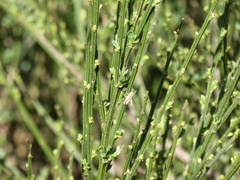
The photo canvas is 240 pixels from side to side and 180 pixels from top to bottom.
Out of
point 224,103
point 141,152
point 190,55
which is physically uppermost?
point 190,55

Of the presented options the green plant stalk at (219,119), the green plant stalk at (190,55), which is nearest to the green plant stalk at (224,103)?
the green plant stalk at (219,119)

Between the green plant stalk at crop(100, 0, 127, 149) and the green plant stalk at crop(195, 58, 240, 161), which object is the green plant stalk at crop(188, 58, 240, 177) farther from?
the green plant stalk at crop(100, 0, 127, 149)

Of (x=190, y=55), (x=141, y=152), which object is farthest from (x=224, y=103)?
(x=141, y=152)

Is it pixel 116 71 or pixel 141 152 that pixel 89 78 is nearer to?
pixel 116 71

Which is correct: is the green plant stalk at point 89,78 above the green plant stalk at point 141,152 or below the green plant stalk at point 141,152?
above

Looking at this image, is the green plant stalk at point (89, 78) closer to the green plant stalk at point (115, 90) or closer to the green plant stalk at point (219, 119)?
the green plant stalk at point (115, 90)

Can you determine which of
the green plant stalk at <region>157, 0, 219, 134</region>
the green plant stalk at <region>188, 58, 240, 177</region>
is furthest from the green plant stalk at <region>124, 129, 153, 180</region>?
the green plant stalk at <region>188, 58, 240, 177</region>

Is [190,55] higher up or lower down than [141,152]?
higher up

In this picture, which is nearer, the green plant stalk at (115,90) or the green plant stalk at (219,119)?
the green plant stalk at (115,90)
